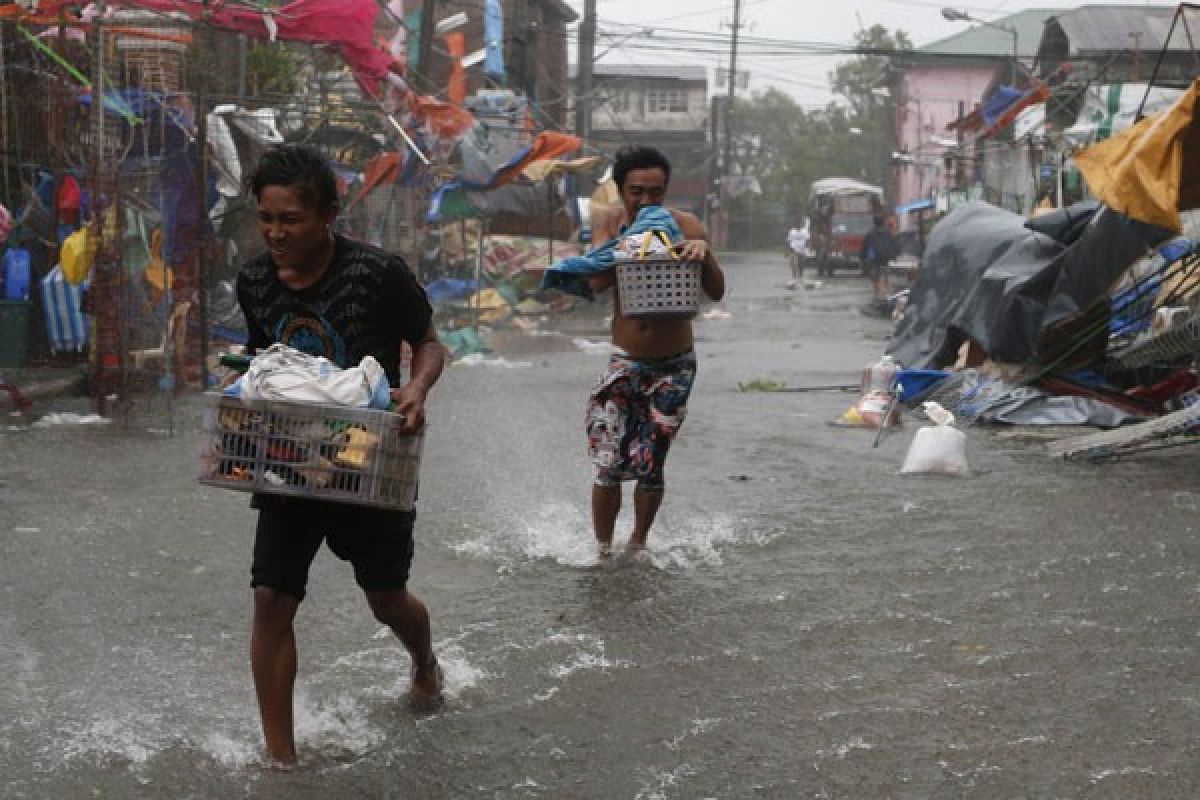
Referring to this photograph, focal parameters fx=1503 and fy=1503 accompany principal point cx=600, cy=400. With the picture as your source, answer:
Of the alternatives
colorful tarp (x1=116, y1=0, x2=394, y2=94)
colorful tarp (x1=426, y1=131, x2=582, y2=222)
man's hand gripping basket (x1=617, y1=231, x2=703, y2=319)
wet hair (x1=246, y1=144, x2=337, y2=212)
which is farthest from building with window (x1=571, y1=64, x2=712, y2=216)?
wet hair (x1=246, y1=144, x2=337, y2=212)

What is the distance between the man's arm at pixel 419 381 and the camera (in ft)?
11.9

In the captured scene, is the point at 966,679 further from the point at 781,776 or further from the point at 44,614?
the point at 44,614

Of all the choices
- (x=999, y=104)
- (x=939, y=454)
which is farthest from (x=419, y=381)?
(x=999, y=104)

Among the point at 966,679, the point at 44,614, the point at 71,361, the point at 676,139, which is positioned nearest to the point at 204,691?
the point at 44,614

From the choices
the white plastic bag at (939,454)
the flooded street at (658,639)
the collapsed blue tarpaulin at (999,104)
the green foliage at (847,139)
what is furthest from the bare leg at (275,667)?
the green foliage at (847,139)

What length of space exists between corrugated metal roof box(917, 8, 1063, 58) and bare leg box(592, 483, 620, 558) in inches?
2243

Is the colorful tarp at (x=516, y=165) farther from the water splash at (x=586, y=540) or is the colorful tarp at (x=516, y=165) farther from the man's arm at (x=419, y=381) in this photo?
the man's arm at (x=419, y=381)

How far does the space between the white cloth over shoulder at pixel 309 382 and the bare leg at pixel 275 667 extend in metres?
0.59

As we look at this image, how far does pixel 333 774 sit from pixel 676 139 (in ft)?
245

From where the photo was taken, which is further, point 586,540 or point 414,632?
point 586,540

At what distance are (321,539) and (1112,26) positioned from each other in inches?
1471

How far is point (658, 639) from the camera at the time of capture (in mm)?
5199

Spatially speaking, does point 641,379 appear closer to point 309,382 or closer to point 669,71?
point 309,382

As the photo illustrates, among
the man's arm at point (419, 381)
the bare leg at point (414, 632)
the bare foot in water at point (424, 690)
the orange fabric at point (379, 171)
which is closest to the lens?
the man's arm at point (419, 381)
